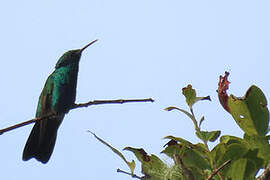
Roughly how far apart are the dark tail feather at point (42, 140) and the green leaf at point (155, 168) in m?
3.64

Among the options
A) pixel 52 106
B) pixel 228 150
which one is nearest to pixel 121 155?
pixel 228 150

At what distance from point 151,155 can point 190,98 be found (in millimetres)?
307

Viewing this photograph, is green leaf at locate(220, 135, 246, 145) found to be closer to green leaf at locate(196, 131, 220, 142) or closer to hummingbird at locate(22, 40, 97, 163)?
green leaf at locate(196, 131, 220, 142)

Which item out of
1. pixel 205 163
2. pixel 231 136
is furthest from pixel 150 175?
pixel 231 136

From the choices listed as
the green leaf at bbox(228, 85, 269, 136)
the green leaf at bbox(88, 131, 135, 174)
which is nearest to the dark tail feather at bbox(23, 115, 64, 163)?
the green leaf at bbox(88, 131, 135, 174)

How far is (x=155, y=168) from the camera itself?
179 centimetres

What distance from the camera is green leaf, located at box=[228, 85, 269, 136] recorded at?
1715 millimetres

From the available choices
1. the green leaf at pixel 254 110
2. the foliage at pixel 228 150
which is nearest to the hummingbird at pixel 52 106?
the foliage at pixel 228 150

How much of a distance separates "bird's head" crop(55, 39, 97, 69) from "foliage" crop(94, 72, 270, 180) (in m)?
4.91

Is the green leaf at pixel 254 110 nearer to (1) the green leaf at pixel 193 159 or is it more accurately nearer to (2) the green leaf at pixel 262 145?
(2) the green leaf at pixel 262 145

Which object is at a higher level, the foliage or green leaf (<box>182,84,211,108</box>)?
green leaf (<box>182,84,211,108</box>)

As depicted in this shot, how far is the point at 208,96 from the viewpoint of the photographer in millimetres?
1992

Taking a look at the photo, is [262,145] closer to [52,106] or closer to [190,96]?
[190,96]

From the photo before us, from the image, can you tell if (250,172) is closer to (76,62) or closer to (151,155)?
(151,155)
